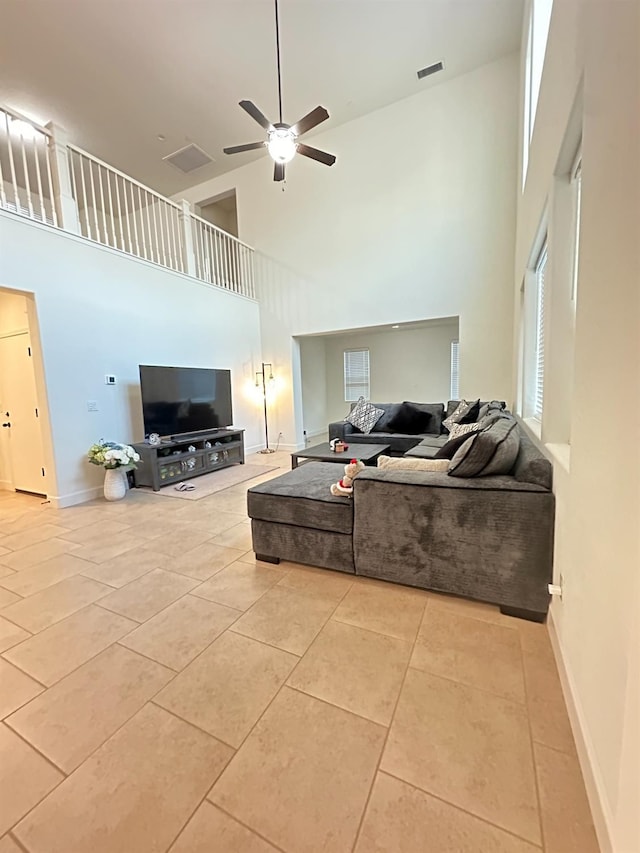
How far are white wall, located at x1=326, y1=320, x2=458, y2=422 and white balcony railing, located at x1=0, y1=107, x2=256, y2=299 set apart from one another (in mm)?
2646

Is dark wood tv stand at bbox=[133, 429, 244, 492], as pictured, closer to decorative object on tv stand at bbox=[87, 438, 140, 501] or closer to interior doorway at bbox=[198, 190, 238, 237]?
decorative object on tv stand at bbox=[87, 438, 140, 501]

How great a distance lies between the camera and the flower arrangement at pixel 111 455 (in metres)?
3.89

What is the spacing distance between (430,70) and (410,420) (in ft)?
15.9

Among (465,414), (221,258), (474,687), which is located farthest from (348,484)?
(221,258)

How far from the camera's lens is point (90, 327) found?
4094mm

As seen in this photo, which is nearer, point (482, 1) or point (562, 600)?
point (562, 600)

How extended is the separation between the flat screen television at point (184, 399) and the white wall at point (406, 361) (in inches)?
132

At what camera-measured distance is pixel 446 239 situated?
17.5 feet

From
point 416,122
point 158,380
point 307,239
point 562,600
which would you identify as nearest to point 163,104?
point 307,239

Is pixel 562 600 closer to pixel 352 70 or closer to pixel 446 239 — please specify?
pixel 446 239

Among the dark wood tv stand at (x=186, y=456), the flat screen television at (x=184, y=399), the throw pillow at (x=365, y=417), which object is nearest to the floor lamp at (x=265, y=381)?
the flat screen television at (x=184, y=399)

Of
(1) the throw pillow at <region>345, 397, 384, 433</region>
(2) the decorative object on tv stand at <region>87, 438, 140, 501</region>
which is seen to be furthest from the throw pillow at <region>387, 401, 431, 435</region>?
(2) the decorative object on tv stand at <region>87, 438, 140, 501</region>

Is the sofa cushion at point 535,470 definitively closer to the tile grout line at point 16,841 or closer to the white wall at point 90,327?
the tile grout line at point 16,841

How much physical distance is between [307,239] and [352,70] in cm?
225
